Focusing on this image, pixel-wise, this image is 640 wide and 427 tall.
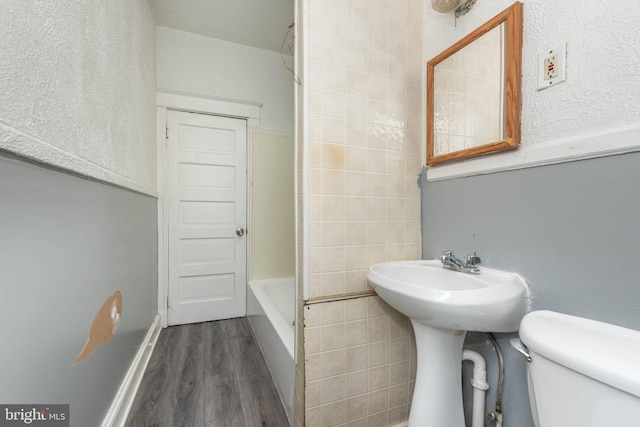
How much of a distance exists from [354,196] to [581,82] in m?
0.79

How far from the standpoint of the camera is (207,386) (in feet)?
4.88

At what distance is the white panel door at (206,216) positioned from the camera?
7.61 ft

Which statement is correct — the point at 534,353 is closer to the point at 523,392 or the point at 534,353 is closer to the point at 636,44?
the point at 523,392

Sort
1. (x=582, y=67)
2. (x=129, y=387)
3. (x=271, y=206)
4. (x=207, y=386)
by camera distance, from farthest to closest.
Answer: (x=271, y=206) < (x=207, y=386) < (x=129, y=387) < (x=582, y=67)

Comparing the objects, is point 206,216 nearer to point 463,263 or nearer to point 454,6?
point 463,263

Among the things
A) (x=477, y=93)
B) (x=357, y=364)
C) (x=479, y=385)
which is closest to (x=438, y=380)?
(x=479, y=385)

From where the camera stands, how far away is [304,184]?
107cm

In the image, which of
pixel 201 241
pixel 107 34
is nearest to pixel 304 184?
pixel 107 34

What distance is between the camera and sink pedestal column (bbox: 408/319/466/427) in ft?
3.11

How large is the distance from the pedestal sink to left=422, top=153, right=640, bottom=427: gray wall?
97mm

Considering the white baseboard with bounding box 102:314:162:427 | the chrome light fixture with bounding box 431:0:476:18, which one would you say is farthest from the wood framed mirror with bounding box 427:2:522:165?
the white baseboard with bounding box 102:314:162:427

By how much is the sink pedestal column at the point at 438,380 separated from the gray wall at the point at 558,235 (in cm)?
15

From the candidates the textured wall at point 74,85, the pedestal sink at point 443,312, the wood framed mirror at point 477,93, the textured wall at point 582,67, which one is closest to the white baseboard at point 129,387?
the textured wall at point 74,85

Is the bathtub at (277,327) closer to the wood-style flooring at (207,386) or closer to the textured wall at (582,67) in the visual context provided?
the wood-style flooring at (207,386)
